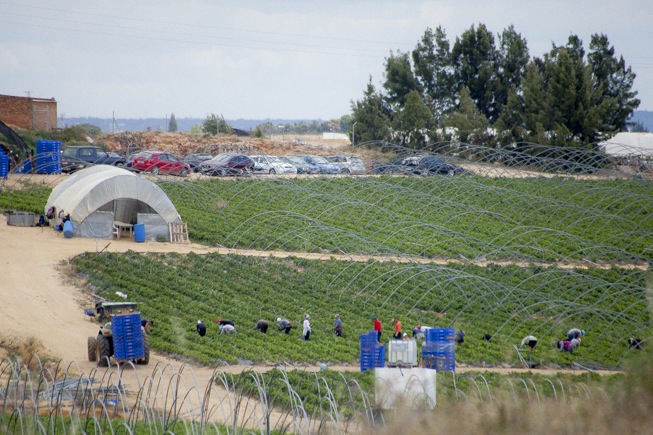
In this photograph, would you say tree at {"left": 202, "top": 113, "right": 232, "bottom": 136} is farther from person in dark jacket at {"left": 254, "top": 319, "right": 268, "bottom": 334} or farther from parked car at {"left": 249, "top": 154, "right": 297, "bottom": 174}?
person in dark jacket at {"left": 254, "top": 319, "right": 268, "bottom": 334}

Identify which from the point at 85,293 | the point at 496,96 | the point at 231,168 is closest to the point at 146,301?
the point at 85,293

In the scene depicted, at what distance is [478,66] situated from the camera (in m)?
66.6

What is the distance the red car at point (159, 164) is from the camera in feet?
131

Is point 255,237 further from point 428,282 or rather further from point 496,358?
point 496,358

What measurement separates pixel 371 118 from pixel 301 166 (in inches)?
791

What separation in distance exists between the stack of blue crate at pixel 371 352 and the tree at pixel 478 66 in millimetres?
51193

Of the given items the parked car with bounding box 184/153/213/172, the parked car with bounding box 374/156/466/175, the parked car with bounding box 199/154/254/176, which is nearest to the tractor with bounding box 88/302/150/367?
the parked car with bounding box 199/154/254/176

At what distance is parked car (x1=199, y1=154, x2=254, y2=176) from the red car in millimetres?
1429

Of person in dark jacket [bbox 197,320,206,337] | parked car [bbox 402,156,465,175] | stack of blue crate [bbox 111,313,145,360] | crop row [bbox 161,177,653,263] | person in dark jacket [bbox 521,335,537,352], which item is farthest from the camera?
parked car [bbox 402,156,465,175]

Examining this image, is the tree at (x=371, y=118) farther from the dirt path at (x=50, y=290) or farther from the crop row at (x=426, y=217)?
the dirt path at (x=50, y=290)

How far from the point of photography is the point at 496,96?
66.4 metres

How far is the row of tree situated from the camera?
57.8m

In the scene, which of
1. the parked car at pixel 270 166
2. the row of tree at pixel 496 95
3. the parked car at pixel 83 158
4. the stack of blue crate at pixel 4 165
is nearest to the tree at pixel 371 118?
the row of tree at pixel 496 95

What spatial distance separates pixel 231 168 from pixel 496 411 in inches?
1321
